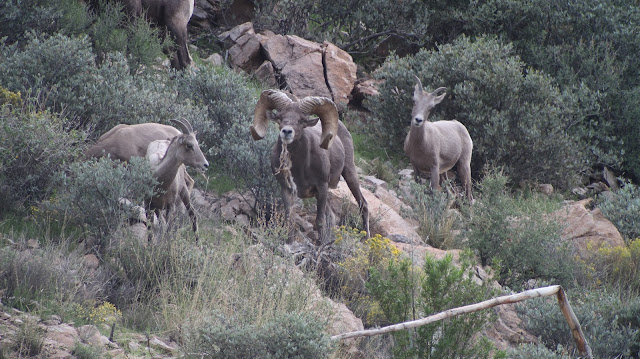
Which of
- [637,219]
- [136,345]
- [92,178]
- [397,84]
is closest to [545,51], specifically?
[397,84]

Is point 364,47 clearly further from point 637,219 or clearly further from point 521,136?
point 637,219

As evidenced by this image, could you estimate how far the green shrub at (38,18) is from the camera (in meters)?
13.8

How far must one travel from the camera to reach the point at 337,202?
11445 millimetres

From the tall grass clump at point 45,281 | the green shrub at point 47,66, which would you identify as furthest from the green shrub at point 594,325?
the green shrub at point 47,66

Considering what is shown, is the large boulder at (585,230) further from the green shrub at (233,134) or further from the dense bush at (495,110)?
the green shrub at (233,134)

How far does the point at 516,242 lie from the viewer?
1088 centimetres

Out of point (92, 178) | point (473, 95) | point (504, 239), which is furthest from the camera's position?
point (473, 95)

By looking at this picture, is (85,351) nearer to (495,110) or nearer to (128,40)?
(128,40)

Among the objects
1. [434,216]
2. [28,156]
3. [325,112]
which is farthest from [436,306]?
[28,156]

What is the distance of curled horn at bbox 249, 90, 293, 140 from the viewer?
9859mm

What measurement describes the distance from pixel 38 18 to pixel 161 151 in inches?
233

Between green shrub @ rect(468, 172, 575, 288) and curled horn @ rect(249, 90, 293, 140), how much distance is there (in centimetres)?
352

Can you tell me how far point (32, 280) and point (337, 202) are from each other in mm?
5316

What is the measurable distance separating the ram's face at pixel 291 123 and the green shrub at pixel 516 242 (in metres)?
3.21
